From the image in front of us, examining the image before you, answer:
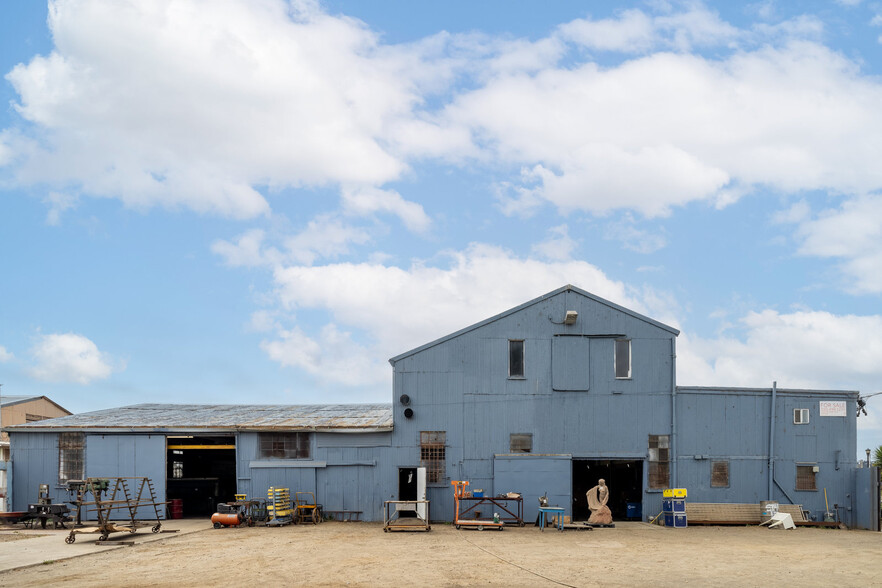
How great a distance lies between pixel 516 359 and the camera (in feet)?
99.0

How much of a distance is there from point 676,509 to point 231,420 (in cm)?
1744

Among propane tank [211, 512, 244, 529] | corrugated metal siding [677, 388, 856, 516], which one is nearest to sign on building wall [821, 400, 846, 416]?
corrugated metal siding [677, 388, 856, 516]

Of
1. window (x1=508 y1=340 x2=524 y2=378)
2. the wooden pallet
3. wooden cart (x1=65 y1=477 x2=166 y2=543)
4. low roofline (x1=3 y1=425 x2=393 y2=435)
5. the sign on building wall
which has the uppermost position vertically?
window (x1=508 y1=340 x2=524 y2=378)

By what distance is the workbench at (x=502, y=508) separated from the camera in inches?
1112

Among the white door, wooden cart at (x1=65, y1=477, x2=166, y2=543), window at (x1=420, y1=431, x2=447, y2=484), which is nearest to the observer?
wooden cart at (x1=65, y1=477, x2=166, y2=543)

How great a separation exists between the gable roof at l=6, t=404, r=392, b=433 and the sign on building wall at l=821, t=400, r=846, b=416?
16.4m

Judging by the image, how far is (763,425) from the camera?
30.5 meters

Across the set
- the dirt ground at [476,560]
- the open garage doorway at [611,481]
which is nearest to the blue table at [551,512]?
the dirt ground at [476,560]

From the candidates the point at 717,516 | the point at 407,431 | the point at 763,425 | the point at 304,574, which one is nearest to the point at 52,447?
the point at 407,431

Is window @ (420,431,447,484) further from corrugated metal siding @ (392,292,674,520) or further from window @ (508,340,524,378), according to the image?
window @ (508,340,524,378)

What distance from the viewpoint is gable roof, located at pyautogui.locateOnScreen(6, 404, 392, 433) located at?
30188 mm

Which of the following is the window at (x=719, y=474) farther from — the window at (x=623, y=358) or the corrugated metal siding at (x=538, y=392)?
the window at (x=623, y=358)

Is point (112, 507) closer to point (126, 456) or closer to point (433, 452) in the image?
point (126, 456)

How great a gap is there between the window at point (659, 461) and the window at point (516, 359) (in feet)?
17.7
